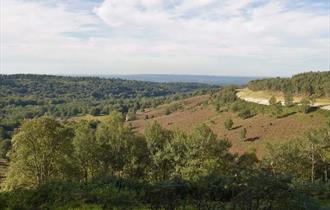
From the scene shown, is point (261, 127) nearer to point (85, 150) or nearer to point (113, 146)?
point (113, 146)

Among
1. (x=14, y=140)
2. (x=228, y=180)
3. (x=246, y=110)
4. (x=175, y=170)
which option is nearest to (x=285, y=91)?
(x=246, y=110)

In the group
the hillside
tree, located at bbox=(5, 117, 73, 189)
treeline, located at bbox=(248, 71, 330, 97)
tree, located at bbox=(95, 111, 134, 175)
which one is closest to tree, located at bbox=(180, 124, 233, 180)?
tree, located at bbox=(95, 111, 134, 175)

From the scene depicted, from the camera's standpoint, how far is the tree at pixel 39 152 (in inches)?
1610

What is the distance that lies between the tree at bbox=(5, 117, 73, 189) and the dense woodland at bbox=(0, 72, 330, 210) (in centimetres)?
10

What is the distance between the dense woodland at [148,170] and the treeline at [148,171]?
34 millimetres

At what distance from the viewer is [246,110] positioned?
536 ft

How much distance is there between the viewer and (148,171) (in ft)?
161

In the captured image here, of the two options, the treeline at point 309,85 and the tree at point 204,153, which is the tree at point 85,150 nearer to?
the tree at point 204,153

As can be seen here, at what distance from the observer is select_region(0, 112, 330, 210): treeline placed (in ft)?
42.1

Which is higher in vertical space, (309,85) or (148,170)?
(309,85)

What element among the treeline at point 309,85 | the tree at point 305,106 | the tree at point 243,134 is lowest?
the tree at point 243,134

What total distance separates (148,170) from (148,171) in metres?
0.19

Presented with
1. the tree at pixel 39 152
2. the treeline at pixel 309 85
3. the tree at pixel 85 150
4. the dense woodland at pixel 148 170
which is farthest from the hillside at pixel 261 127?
the tree at pixel 39 152

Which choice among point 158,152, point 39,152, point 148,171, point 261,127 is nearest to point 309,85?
point 261,127
